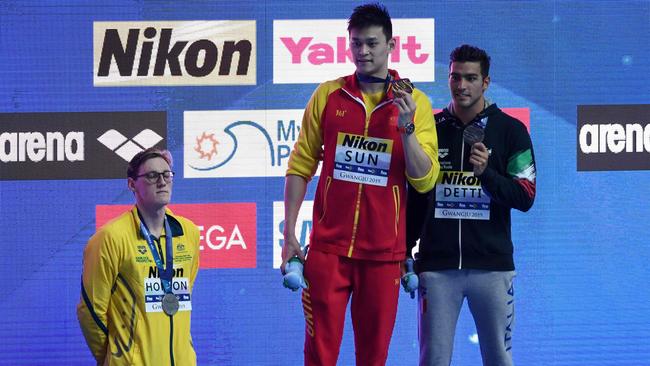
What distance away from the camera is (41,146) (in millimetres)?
4469

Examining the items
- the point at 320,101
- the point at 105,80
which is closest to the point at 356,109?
the point at 320,101

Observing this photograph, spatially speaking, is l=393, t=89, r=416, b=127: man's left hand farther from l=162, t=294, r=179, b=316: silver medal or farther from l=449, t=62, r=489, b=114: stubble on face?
l=162, t=294, r=179, b=316: silver medal

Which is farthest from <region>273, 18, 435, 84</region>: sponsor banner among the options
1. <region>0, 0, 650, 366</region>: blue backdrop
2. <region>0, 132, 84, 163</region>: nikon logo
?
<region>0, 132, 84, 163</region>: nikon logo

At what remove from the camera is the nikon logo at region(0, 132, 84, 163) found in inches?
175

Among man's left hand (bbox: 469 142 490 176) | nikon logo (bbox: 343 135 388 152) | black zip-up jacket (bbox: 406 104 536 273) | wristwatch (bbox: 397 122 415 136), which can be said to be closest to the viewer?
wristwatch (bbox: 397 122 415 136)

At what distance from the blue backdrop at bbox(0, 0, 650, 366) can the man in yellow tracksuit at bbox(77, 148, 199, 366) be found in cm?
141

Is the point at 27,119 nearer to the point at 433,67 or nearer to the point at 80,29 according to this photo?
the point at 80,29

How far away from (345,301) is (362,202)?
13.3 inches

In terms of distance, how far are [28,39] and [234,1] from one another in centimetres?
100

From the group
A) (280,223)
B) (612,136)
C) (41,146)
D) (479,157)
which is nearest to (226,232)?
(280,223)

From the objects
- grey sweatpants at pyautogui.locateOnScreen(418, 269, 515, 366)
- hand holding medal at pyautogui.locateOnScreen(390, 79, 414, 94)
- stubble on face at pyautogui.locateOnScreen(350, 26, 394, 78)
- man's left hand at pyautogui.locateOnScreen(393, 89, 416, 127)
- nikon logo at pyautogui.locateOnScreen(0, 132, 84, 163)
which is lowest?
grey sweatpants at pyautogui.locateOnScreen(418, 269, 515, 366)

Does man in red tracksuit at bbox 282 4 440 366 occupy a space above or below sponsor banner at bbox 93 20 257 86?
below

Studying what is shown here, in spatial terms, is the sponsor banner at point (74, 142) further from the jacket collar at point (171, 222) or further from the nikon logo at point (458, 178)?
the nikon logo at point (458, 178)

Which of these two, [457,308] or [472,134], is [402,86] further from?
[457,308]
